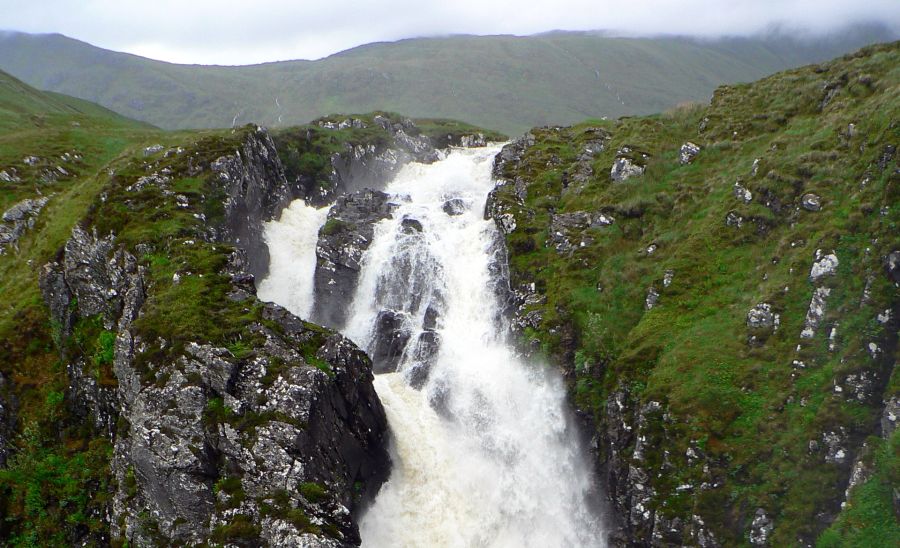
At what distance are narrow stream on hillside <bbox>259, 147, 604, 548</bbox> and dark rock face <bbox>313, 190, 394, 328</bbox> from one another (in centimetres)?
94

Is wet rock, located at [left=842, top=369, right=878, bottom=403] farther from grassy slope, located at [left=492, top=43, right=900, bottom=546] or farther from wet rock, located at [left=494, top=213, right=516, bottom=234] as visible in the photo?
wet rock, located at [left=494, top=213, right=516, bottom=234]

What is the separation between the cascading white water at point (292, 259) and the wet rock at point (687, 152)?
104 feet

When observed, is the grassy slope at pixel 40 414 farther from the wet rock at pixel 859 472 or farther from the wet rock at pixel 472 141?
the wet rock at pixel 472 141

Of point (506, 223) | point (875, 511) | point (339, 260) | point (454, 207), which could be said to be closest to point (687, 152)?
point (506, 223)

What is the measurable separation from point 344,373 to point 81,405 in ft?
57.8

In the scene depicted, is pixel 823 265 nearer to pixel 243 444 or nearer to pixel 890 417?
pixel 890 417

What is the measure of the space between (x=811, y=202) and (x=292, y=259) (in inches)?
1556

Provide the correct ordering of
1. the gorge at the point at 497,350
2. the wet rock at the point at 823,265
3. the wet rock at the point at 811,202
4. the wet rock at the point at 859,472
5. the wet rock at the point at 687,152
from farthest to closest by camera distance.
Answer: the wet rock at the point at 687,152
the wet rock at the point at 811,202
the wet rock at the point at 823,265
the gorge at the point at 497,350
the wet rock at the point at 859,472

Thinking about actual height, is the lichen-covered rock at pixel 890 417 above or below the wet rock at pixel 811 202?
below

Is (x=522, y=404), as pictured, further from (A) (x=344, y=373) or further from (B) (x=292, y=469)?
(B) (x=292, y=469)

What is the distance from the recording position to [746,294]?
30.1 metres

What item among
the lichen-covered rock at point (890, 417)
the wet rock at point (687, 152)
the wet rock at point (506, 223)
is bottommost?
the lichen-covered rock at point (890, 417)

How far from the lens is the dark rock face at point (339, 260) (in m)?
45.8

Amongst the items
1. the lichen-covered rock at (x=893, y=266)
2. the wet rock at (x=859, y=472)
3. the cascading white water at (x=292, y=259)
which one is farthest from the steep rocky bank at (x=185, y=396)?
the lichen-covered rock at (x=893, y=266)
